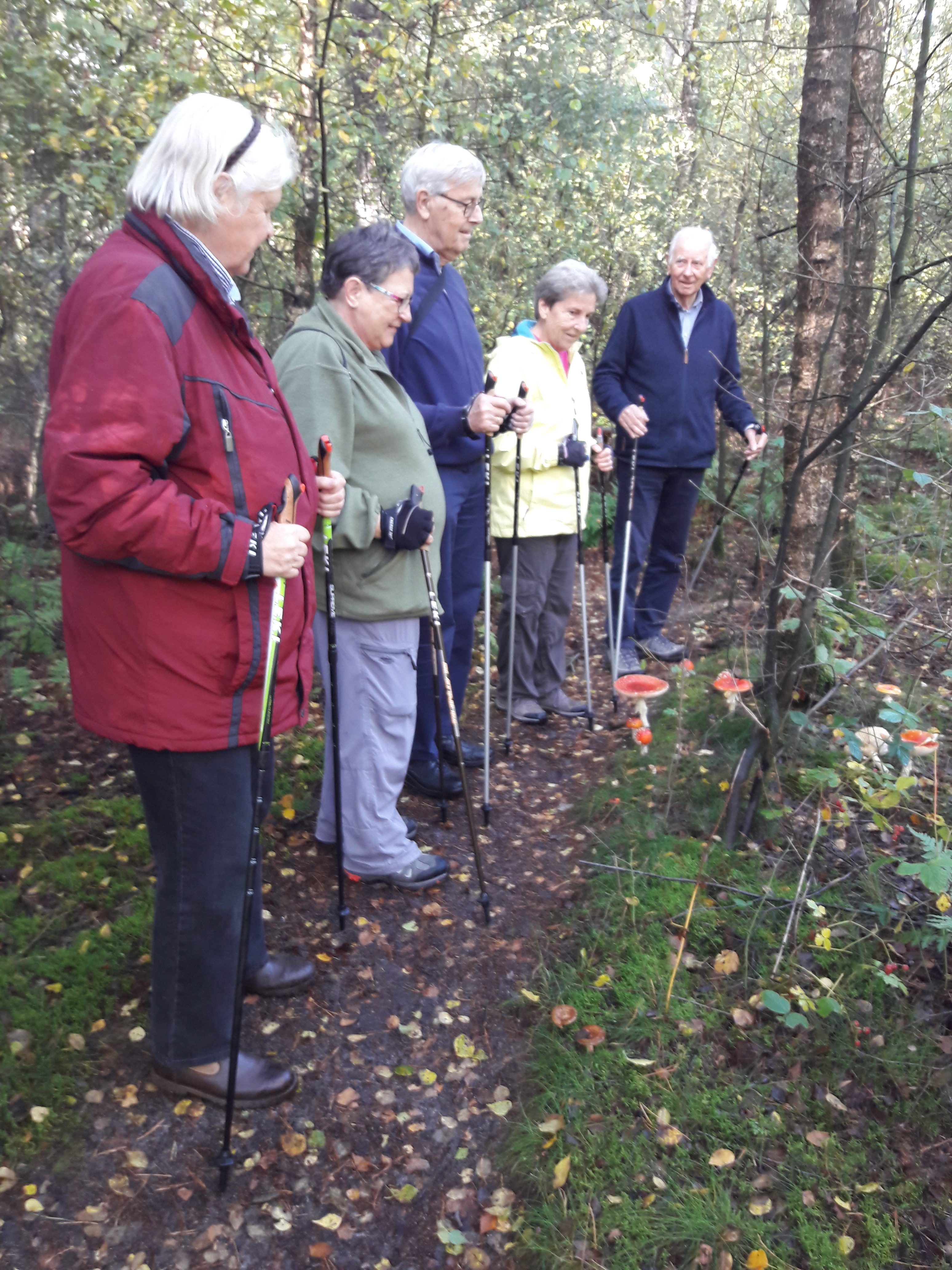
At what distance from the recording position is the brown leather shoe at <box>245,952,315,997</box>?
3.12m

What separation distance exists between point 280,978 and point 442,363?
2.73m

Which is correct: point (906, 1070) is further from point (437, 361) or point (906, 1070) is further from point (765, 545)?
point (437, 361)

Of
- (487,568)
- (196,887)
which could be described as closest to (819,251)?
(487,568)

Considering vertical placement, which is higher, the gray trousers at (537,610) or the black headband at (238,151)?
the black headband at (238,151)

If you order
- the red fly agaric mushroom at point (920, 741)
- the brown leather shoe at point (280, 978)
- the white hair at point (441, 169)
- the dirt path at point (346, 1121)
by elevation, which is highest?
the white hair at point (441, 169)

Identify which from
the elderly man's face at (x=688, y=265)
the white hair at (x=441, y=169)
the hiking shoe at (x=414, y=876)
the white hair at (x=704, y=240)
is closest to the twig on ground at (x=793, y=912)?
the hiking shoe at (x=414, y=876)

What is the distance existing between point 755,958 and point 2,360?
685cm

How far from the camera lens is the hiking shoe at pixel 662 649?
591 cm

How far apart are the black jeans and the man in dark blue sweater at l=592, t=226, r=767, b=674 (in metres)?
3.64

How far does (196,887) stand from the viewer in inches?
93.4

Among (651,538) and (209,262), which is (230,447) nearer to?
(209,262)

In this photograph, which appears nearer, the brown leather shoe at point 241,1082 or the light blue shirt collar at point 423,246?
the brown leather shoe at point 241,1082

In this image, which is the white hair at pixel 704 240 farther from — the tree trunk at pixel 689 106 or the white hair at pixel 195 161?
the white hair at pixel 195 161

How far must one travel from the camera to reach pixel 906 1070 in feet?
9.02
